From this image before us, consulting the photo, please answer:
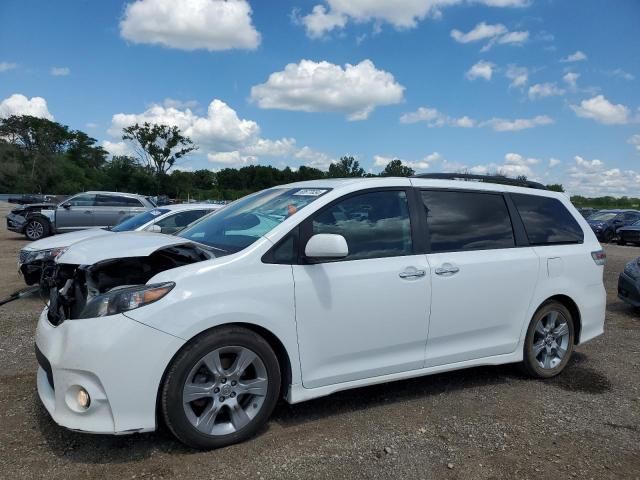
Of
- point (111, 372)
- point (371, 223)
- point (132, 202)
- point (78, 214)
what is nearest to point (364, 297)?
point (371, 223)

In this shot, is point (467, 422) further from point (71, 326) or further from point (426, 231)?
point (71, 326)

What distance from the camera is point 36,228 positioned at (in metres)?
17.4

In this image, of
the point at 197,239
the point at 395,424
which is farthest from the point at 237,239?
the point at 395,424

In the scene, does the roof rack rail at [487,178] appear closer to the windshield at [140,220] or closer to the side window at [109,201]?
the windshield at [140,220]

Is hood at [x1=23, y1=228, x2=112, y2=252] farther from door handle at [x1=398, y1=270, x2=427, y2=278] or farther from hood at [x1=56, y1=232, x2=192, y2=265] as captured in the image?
door handle at [x1=398, y1=270, x2=427, y2=278]

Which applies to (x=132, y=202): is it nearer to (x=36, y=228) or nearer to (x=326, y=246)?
(x=36, y=228)

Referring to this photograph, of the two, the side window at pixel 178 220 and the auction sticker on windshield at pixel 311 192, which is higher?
the auction sticker on windshield at pixel 311 192

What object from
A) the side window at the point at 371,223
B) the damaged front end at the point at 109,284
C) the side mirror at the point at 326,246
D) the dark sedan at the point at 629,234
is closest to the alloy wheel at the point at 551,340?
the side window at the point at 371,223

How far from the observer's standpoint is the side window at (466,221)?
13.3ft

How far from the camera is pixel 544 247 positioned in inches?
181

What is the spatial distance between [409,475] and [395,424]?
66 centimetres

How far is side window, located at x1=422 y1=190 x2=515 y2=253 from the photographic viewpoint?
13.3 feet

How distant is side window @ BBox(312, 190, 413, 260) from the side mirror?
0.26 meters

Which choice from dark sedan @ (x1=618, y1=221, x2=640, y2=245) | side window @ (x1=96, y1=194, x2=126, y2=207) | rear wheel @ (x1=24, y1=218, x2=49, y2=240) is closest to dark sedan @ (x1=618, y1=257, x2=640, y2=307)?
side window @ (x1=96, y1=194, x2=126, y2=207)
